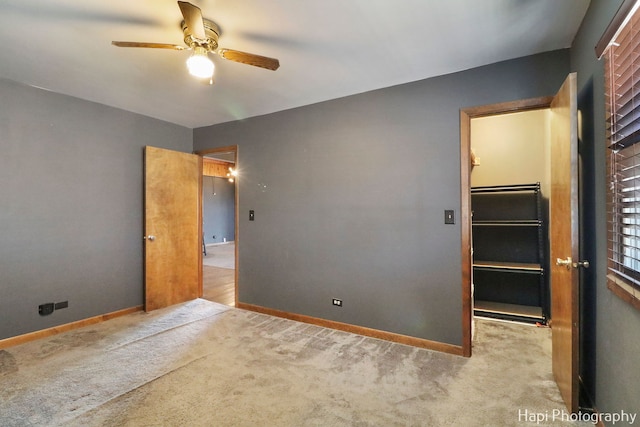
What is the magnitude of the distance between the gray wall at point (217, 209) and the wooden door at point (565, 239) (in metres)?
9.00

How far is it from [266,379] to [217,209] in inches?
333

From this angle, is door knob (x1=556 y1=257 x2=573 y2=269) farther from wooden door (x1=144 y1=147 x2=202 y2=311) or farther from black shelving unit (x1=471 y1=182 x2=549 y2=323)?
wooden door (x1=144 y1=147 x2=202 y2=311)

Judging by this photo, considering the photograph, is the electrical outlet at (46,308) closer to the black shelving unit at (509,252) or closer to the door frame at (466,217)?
the door frame at (466,217)

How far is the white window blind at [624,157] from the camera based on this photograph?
3.91 feet

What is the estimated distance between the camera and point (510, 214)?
3545mm

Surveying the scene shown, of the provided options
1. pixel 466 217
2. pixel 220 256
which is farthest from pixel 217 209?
pixel 466 217

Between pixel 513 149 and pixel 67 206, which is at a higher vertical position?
pixel 513 149

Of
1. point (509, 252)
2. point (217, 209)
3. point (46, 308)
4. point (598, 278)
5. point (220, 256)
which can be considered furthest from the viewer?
point (217, 209)

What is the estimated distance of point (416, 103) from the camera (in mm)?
2688

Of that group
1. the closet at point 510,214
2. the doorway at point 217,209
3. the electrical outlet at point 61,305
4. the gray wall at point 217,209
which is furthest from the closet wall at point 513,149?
the gray wall at point 217,209

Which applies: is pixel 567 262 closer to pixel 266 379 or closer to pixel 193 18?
pixel 266 379

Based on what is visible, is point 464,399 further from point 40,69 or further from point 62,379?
point 40,69

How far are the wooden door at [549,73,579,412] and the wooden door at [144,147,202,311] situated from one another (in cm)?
396

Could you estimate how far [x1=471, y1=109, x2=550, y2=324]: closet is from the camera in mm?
3314
